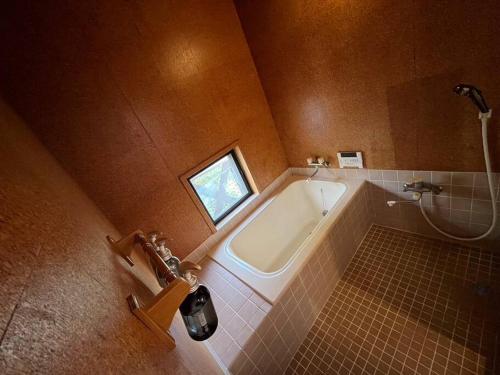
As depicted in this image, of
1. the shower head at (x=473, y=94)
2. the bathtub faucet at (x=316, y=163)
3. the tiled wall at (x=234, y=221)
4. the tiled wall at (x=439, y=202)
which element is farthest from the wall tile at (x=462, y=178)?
the tiled wall at (x=234, y=221)

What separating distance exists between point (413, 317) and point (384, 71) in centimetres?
165

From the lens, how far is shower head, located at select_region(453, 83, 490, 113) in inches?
43.7

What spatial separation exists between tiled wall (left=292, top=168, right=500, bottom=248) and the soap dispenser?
178cm

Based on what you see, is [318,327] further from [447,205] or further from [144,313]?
[144,313]

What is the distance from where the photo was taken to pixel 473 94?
3.70 feet

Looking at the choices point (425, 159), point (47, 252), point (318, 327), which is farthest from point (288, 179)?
point (47, 252)

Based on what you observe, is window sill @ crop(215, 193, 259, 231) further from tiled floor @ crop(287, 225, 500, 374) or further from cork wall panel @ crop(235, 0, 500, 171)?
tiled floor @ crop(287, 225, 500, 374)

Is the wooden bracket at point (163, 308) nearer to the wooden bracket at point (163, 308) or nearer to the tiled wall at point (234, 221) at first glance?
the wooden bracket at point (163, 308)

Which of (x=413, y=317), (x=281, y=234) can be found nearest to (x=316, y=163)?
(x=281, y=234)

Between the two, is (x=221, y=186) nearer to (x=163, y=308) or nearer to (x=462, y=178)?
(x=163, y=308)

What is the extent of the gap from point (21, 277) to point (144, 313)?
1.02ft

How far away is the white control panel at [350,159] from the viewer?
1907mm

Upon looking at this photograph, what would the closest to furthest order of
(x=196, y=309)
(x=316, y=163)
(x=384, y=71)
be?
(x=196, y=309), (x=384, y=71), (x=316, y=163)

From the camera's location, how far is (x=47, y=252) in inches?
11.0
